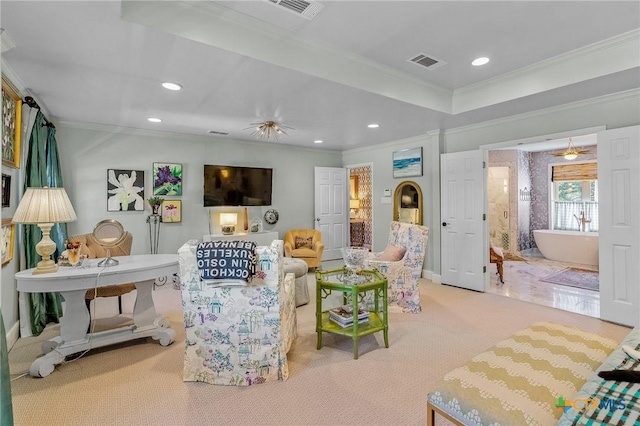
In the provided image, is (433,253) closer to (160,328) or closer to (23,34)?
(160,328)

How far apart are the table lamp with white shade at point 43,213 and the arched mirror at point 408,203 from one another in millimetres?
4541

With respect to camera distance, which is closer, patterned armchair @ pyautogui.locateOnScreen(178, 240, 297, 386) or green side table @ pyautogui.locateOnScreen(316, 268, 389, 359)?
patterned armchair @ pyautogui.locateOnScreen(178, 240, 297, 386)

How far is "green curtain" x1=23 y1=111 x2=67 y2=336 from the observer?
3.08 m

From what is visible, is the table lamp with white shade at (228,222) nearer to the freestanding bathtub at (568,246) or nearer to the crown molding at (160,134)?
the crown molding at (160,134)

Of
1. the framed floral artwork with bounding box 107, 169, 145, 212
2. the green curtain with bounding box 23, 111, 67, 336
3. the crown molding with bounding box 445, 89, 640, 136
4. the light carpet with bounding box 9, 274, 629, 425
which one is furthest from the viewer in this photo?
the framed floral artwork with bounding box 107, 169, 145, 212

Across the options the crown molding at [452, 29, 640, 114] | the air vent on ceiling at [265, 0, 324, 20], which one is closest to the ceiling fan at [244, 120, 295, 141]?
the air vent on ceiling at [265, 0, 324, 20]

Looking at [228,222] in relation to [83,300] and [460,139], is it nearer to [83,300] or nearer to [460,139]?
[83,300]

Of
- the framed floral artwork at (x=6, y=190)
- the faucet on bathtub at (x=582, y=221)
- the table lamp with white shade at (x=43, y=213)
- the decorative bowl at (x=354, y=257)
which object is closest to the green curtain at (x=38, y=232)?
the framed floral artwork at (x=6, y=190)

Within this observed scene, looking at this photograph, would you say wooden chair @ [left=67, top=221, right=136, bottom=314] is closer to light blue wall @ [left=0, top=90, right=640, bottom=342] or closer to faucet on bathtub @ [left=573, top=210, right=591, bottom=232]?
A: light blue wall @ [left=0, top=90, right=640, bottom=342]

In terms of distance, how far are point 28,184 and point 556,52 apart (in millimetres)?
5007

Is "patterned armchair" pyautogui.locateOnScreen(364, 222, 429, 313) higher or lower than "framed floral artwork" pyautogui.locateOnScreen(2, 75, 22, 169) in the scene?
lower

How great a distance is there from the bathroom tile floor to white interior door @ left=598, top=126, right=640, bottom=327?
1.01ft

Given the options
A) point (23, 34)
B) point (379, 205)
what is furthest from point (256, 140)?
point (23, 34)

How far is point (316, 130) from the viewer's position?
4.88 metres
